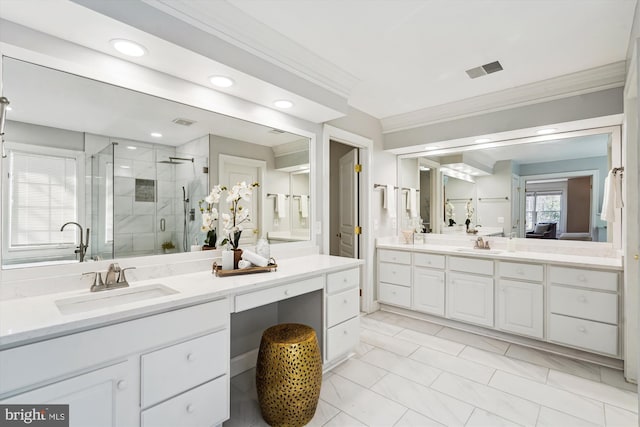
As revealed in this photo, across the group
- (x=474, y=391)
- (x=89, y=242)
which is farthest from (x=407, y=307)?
(x=89, y=242)

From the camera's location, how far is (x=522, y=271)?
9.49ft

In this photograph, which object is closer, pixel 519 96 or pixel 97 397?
pixel 97 397

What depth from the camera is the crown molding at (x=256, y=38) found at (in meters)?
1.68

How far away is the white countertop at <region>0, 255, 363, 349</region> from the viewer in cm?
112

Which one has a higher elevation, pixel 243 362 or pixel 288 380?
pixel 288 380

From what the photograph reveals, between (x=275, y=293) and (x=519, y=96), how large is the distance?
3.01m

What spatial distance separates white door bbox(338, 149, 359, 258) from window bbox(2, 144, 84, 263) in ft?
9.27

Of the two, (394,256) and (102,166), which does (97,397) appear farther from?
(394,256)

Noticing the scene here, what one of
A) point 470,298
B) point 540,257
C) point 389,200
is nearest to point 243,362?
point 470,298

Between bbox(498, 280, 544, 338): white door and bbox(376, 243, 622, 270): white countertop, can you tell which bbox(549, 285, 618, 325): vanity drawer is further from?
bbox(376, 243, 622, 270): white countertop

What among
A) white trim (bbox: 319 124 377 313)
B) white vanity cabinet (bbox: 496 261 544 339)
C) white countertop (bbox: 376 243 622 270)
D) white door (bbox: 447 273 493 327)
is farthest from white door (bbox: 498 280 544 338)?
white trim (bbox: 319 124 377 313)

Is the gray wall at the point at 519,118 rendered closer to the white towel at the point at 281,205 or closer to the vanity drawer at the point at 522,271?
the vanity drawer at the point at 522,271

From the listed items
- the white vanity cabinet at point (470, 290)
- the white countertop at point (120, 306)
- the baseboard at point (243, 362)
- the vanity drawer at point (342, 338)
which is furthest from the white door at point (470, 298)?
the baseboard at point (243, 362)

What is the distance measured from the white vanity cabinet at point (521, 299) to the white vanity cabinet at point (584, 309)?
0.09 meters
